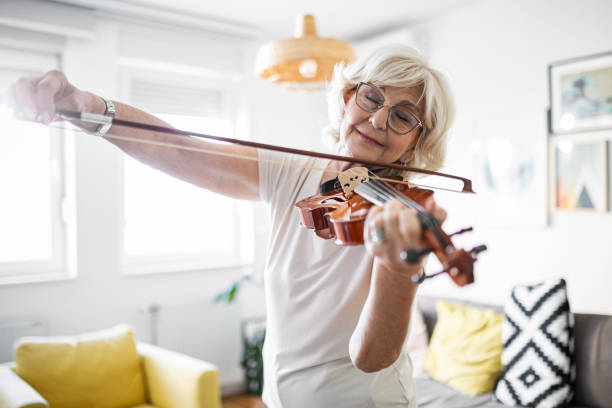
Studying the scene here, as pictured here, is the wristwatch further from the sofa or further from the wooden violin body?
the sofa

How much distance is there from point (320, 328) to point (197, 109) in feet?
9.56

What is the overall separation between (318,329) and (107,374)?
1.95 metres

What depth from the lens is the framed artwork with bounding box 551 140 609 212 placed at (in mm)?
2691

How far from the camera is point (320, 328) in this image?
0.97m

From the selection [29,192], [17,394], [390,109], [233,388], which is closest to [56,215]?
[29,192]

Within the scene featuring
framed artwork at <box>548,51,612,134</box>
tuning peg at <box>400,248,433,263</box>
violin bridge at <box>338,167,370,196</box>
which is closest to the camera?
tuning peg at <box>400,248,433,263</box>

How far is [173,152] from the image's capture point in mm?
988

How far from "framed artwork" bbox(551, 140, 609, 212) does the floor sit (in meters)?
2.18

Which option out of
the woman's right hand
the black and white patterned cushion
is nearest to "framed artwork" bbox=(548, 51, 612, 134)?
the black and white patterned cushion

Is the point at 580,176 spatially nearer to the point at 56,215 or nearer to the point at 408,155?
the point at 408,155

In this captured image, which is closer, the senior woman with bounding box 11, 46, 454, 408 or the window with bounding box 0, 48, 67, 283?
the senior woman with bounding box 11, 46, 454, 408

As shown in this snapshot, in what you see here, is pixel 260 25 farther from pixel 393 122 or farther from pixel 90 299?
pixel 393 122

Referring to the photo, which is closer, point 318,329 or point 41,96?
point 41,96

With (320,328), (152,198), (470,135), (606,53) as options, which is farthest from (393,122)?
(152,198)
